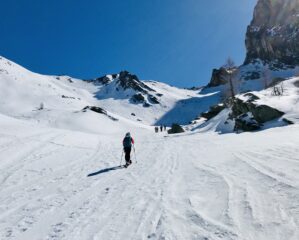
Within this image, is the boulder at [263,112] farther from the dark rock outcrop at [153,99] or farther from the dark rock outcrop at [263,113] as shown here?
the dark rock outcrop at [153,99]

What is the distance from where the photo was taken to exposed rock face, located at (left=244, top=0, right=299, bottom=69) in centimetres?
16075

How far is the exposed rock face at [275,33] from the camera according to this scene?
16075 cm

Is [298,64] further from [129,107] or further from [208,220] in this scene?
[208,220]

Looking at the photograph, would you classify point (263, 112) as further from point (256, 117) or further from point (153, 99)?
point (153, 99)

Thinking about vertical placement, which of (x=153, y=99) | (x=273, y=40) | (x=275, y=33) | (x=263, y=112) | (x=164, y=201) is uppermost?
(x=275, y=33)

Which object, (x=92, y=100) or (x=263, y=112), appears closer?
(x=263, y=112)

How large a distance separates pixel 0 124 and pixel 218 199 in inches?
1224

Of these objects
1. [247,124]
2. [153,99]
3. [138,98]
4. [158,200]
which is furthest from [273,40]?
[158,200]

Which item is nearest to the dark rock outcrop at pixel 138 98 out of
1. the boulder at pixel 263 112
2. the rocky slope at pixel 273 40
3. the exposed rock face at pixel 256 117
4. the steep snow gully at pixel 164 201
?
the rocky slope at pixel 273 40

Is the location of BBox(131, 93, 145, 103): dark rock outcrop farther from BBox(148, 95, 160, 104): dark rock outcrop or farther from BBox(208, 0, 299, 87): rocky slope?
BBox(208, 0, 299, 87): rocky slope

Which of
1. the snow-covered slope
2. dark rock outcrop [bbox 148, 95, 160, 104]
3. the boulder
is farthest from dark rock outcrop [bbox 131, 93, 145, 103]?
the boulder

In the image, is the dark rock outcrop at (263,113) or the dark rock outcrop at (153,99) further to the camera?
the dark rock outcrop at (153,99)

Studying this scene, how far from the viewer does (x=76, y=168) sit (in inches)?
578

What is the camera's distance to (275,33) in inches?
6629
